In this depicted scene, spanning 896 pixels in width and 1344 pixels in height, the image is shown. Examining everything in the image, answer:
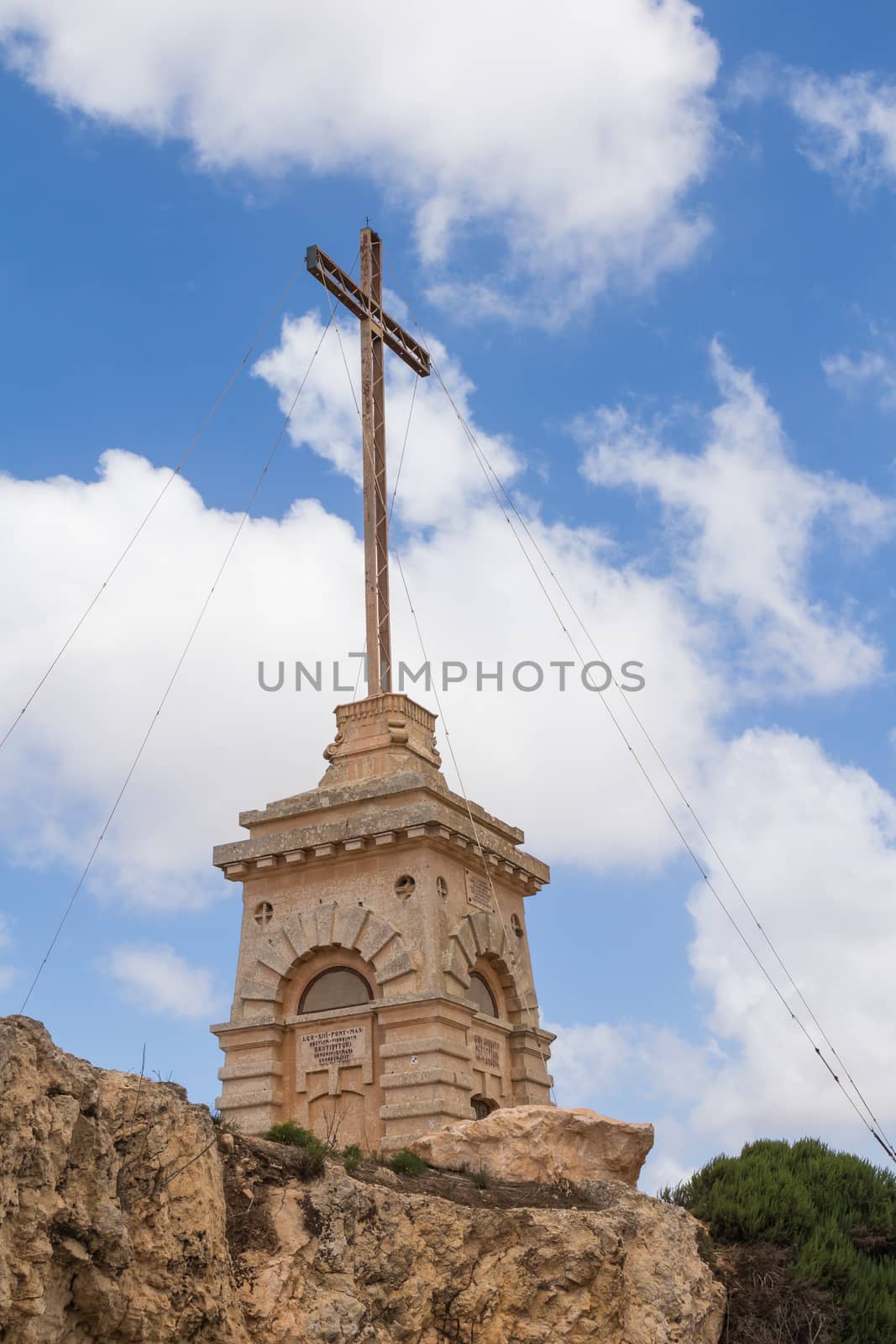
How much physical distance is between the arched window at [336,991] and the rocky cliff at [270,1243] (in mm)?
4652

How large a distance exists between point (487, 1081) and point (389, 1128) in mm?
1812

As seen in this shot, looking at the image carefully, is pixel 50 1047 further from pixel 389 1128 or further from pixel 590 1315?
pixel 389 1128

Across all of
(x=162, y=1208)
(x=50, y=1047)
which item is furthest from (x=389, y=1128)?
(x=50, y=1047)

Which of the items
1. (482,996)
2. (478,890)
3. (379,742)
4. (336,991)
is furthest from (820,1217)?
(379,742)

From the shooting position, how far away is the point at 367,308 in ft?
74.8

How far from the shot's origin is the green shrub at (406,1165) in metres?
12.5

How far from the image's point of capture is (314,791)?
18.9 m

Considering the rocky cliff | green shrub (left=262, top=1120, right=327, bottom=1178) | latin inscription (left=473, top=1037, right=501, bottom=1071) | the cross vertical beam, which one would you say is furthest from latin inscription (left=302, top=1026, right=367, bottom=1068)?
the cross vertical beam

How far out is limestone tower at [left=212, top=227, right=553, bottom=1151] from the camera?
1658 cm

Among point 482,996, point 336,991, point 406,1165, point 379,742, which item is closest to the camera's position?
point 406,1165

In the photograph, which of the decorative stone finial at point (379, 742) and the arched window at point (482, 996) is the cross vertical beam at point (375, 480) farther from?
the arched window at point (482, 996)

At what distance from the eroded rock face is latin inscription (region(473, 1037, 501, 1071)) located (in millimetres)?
3250

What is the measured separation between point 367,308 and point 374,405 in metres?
1.89

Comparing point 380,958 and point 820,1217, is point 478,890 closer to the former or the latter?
point 380,958
